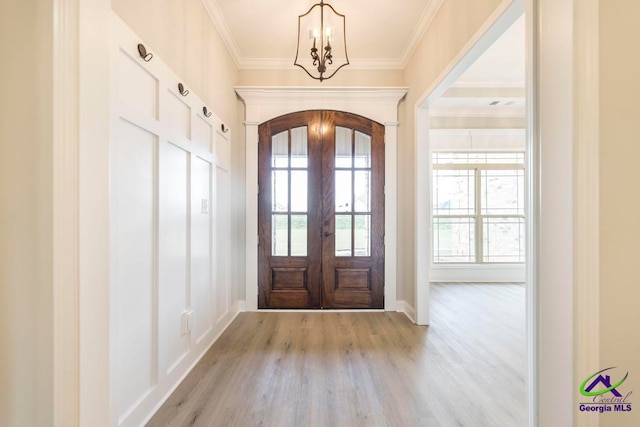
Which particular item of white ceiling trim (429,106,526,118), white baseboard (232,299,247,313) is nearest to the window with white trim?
white ceiling trim (429,106,526,118)

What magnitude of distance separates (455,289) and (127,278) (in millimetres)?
4486

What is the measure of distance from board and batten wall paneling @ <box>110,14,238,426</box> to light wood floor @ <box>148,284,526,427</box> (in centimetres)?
31

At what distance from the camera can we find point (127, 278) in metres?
1.42

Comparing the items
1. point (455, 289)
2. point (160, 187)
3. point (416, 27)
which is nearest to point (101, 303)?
point (160, 187)

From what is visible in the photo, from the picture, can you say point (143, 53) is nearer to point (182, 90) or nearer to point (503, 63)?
point (182, 90)

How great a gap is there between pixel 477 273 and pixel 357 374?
3825 millimetres

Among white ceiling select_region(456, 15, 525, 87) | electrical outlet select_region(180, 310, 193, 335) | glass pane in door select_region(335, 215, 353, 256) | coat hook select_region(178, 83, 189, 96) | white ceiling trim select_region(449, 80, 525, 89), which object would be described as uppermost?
white ceiling select_region(456, 15, 525, 87)

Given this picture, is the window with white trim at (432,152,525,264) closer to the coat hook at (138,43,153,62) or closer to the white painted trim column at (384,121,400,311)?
the white painted trim column at (384,121,400,311)

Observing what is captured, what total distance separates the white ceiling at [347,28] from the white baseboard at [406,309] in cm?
294

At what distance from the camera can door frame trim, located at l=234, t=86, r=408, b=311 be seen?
3.49m

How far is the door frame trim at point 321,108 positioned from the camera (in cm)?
349

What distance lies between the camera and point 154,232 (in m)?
1.66

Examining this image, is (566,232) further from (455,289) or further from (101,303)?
(455,289)

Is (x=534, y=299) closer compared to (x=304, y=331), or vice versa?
(x=534, y=299)
